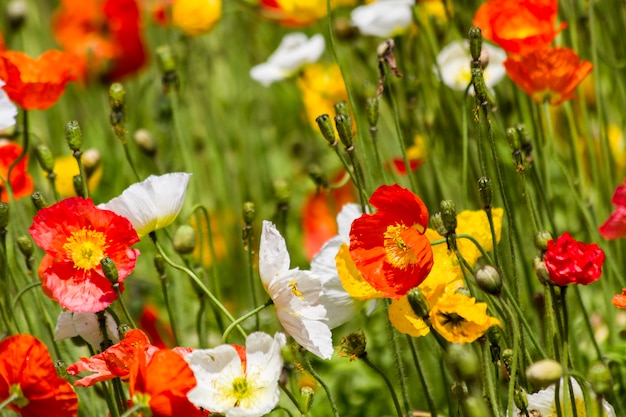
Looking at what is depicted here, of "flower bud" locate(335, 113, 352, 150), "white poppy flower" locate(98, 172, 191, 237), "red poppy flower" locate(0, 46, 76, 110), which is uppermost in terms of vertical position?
"red poppy flower" locate(0, 46, 76, 110)

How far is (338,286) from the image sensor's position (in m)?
1.16

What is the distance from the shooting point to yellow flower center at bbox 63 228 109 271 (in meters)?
1.05

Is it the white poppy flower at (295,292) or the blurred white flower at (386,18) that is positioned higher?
the blurred white flower at (386,18)

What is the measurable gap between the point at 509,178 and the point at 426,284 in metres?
0.63

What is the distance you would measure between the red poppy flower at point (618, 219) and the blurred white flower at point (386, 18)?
1.93 ft

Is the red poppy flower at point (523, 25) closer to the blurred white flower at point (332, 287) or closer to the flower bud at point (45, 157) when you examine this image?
the blurred white flower at point (332, 287)

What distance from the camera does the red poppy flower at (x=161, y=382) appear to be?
0.92 metres

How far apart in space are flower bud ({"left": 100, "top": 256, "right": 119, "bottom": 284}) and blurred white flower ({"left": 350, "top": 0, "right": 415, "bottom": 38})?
0.78 m

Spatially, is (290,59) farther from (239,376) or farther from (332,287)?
(239,376)

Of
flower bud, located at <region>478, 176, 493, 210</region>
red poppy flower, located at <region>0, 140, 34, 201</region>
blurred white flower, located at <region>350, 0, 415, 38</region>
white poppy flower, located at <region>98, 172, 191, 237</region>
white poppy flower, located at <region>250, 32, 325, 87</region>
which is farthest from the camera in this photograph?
white poppy flower, located at <region>250, 32, 325, 87</region>

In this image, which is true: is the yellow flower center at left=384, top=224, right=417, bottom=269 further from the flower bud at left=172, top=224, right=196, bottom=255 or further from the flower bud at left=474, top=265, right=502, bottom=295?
the flower bud at left=172, top=224, right=196, bottom=255

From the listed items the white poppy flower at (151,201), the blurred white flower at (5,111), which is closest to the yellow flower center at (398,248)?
the white poppy flower at (151,201)

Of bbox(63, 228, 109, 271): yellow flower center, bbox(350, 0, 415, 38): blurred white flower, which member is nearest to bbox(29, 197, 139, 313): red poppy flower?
bbox(63, 228, 109, 271): yellow flower center

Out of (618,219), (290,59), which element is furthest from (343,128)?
(290,59)
